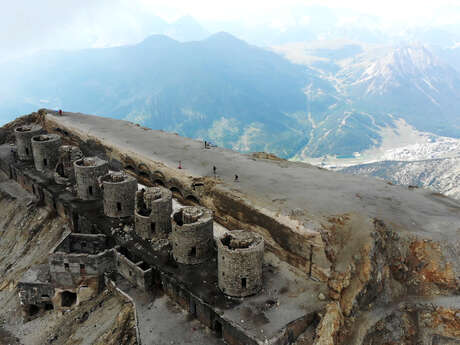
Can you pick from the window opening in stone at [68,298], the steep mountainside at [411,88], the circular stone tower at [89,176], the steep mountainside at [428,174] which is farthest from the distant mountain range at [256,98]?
the window opening in stone at [68,298]

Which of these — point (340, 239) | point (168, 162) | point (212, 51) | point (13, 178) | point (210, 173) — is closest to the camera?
point (340, 239)

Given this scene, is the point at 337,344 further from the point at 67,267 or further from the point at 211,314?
the point at 67,267

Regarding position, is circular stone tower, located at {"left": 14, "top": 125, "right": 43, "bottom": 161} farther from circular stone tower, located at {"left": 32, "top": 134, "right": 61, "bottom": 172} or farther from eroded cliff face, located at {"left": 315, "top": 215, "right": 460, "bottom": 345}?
eroded cliff face, located at {"left": 315, "top": 215, "right": 460, "bottom": 345}

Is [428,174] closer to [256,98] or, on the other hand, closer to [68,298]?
[68,298]

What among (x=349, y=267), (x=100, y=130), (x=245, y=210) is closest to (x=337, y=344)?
(x=349, y=267)

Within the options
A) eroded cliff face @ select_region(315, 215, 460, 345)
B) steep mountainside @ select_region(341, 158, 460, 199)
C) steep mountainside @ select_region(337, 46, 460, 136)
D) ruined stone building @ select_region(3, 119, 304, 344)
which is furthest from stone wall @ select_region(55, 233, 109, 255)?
steep mountainside @ select_region(337, 46, 460, 136)

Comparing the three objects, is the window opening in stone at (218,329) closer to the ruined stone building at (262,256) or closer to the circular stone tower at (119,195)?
the ruined stone building at (262,256)

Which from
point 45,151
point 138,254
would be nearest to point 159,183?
point 138,254
